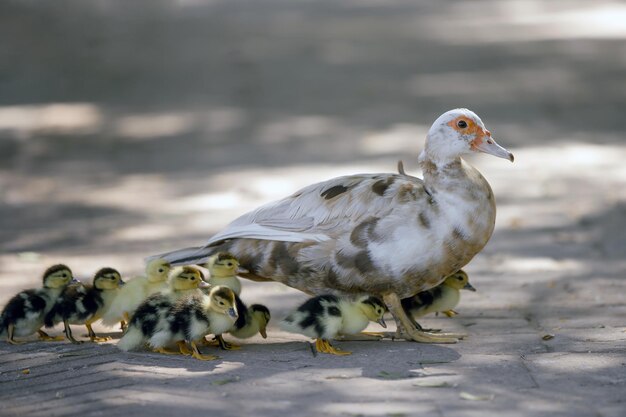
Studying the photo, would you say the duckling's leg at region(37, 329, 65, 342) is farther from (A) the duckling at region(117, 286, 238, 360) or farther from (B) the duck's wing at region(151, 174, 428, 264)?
(B) the duck's wing at region(151, 174, 428, 264)

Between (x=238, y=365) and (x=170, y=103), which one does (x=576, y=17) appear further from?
(x=238, y=365)

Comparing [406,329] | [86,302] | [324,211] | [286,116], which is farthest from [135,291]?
[286,116]

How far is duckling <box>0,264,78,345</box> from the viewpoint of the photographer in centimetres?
637

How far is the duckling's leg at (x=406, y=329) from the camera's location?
6.50 m

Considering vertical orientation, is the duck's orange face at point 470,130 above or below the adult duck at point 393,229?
Answer: above

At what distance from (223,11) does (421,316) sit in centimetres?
1673

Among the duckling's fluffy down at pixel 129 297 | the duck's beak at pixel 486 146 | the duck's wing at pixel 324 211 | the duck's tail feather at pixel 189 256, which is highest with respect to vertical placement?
the duck's beak at pixel 486 146

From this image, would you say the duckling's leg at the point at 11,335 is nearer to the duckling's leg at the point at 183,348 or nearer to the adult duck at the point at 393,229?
the duckling's leg at the point at 183,348

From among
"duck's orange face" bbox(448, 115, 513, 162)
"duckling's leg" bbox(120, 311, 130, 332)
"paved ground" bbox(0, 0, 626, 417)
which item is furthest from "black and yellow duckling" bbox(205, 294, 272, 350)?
"duck's orange face" bbox(448, 115, 513, 162)

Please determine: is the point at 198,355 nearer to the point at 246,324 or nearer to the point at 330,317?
the point at 246,324

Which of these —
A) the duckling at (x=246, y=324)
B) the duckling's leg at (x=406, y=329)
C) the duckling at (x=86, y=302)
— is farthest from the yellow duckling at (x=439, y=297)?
the duckling at (x=86, y=302)

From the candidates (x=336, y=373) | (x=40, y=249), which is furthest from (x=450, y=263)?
(x=40, y=249)

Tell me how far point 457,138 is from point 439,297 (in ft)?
3.52

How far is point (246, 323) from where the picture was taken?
21.3ft
